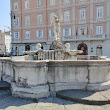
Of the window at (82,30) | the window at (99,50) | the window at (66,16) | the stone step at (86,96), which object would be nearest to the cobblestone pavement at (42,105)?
the stone step at (86,96)

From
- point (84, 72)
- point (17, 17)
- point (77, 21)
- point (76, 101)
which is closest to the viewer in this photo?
point (76, 101)

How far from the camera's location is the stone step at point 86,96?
5367mm

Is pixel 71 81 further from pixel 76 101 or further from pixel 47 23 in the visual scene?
pixel 47 23

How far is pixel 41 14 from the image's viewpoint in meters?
38.6

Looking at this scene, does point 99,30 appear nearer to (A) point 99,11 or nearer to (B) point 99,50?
(A) point 99,11

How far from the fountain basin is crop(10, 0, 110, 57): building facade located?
26805 mm

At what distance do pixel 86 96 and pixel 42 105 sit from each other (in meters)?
1.35

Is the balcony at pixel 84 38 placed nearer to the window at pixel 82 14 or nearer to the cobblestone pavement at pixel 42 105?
the window at pixel 82 14

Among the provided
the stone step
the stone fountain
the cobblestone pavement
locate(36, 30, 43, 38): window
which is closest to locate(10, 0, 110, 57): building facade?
locate(36, 30, 43, 38): window

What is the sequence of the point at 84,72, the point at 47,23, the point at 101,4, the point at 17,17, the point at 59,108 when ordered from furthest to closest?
1. the point at 17,17
2. the point at 47,23
3. the point at 101,4
4. the point at 84,72
5. the point at 59,108

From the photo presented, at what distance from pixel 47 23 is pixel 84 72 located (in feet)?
107

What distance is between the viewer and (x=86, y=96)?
5.67 meters

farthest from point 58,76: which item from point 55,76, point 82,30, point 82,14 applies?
point 82,14

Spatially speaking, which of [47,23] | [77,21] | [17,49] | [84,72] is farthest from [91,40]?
[84,72]
